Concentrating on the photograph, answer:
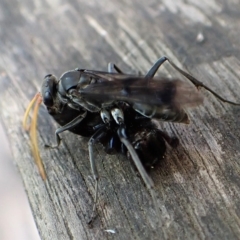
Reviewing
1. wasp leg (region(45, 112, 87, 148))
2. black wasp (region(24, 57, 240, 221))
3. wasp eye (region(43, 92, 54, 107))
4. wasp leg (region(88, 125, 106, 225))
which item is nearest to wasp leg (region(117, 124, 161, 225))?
black wasp (region(24, 57, 240, 221))

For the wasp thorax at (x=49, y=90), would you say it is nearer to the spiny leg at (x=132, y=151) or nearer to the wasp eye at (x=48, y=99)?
the wasp eye at (x=48, y=99)

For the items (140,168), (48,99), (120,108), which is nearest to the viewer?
(140,168)

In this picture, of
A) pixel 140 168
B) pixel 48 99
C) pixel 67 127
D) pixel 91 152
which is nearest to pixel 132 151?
pixel 140 168

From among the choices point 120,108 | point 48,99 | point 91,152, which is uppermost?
point 120,108

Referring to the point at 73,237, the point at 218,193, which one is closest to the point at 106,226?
the point at 73,237

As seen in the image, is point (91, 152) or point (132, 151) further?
point (91, 152)

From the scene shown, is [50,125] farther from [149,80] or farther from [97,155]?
[149,80]

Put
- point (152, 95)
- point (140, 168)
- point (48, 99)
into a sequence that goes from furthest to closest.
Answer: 1. point (48, 99)
2. point (152, 95)
3. point (140, 168)

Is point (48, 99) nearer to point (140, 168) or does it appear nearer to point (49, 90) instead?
point (49, 90)
